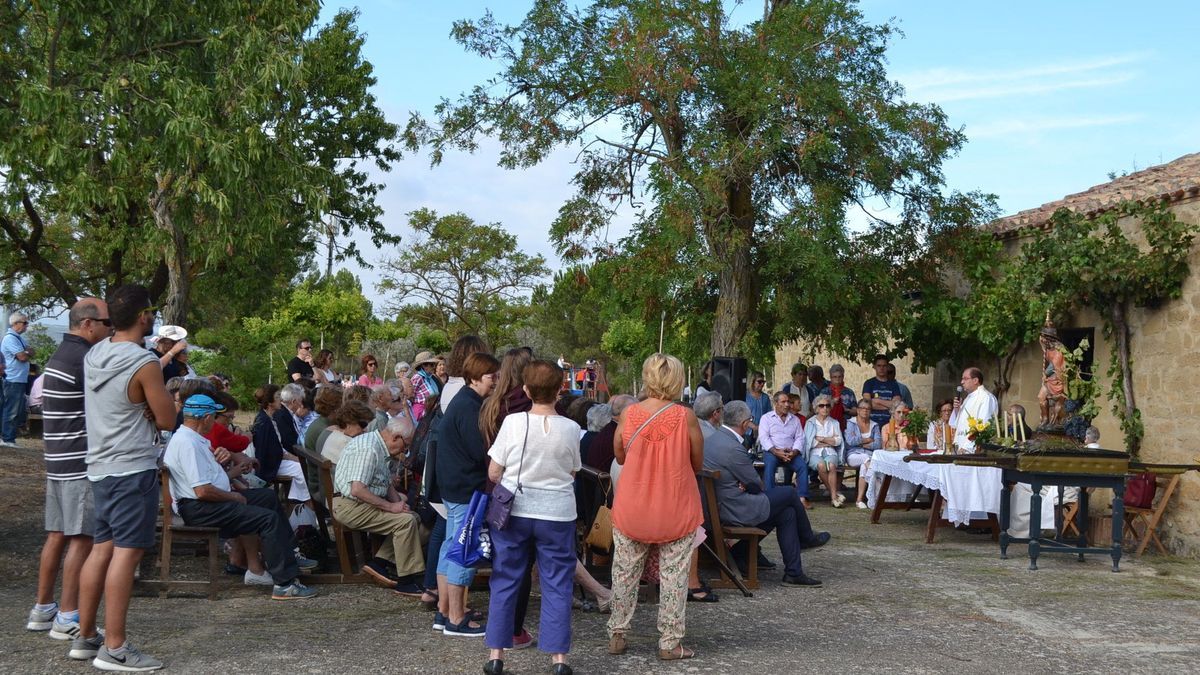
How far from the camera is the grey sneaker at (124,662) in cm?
503

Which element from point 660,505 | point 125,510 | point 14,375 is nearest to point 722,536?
point 660,505

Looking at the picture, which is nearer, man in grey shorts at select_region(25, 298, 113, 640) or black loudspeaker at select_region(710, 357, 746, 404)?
man in grey shorts at select_region(25, 298, 113, 640)

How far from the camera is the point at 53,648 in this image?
5.41m

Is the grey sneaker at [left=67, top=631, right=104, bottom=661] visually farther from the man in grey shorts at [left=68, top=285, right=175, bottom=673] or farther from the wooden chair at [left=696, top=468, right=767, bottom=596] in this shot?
the wooden chair at [left=696, top=468, right=767, bottom=596]

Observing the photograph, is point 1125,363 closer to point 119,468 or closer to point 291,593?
point 291,593

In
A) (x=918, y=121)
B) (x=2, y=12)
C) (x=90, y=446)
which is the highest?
(x=918, y=121)

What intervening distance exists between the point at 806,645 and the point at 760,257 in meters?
9.80

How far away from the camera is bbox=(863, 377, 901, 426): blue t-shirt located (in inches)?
551

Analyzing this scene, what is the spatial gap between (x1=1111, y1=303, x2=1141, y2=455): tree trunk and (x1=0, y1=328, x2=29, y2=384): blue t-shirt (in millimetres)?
12993

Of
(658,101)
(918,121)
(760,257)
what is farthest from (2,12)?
(918,121)

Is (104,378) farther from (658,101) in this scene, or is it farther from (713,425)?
(658,101)

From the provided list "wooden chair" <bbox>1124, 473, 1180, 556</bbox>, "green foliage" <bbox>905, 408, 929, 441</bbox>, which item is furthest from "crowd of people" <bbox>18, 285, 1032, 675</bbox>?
"green foliage" <bbox>905, 408, 929, 441</bbox>

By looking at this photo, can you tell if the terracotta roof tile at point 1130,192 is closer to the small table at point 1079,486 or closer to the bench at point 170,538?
the small table at point 1079,486

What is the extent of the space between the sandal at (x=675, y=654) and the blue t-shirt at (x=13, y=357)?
39.2 feet
